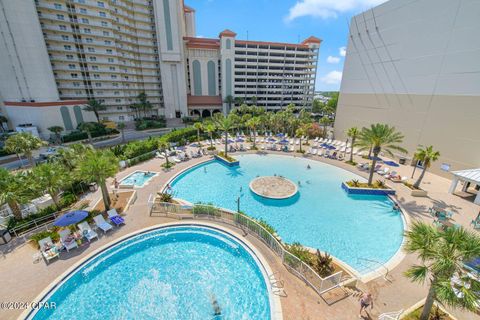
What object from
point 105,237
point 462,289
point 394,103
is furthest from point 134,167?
point 394,103

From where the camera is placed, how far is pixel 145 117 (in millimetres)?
58656

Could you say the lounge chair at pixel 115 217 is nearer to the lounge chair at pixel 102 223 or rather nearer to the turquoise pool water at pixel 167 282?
the lounge chair at pixel 102 223

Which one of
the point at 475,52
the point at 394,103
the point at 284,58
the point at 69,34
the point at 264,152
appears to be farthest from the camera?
the point at 284,58

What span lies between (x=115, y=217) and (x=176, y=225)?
14.8ft

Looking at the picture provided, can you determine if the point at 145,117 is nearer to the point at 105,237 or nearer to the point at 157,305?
the point at 105,237

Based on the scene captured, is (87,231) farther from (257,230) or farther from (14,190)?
(257,230)

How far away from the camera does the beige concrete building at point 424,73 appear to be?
21.2 metres

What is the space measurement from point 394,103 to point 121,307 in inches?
1499

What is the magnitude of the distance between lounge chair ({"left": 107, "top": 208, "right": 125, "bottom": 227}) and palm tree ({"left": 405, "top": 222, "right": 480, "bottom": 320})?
16.4 metres

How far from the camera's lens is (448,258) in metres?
6.36

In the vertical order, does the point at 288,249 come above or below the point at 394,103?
below

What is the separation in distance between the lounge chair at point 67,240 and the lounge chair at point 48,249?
0.46 metres

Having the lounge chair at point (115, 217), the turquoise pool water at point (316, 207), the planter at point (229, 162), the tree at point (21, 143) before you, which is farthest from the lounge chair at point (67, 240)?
the planter at point (229, 162)

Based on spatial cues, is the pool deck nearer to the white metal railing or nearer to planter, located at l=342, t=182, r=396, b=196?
the white metal railing
